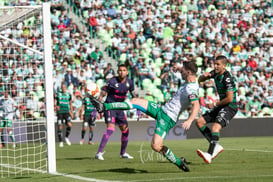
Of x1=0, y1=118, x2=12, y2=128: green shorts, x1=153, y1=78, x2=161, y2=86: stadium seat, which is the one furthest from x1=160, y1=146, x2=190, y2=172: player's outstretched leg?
x1=153, y1=78, x2=161, y2=86: stadium seat

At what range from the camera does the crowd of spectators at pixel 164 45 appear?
28.8m

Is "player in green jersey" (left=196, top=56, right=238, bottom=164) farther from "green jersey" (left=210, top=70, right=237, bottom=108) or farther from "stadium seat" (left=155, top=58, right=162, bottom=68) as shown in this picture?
"stadium seat" (left=155, top=58, right=162, bottom=68)

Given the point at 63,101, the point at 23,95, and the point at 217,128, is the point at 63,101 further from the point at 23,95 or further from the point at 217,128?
the point at 217,128

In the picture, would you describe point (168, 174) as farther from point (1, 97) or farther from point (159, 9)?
point (159, 9)

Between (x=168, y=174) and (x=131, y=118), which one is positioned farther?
(x=131, y=118)

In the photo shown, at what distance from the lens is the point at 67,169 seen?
511 inches

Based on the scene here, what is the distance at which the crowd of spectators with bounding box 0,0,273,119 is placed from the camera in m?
28.8

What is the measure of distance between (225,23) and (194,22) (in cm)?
199

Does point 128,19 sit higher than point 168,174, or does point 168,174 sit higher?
point 128,19

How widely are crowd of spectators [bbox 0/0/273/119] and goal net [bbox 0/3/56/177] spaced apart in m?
0.32

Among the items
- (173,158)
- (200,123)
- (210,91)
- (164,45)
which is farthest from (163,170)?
(164,45)

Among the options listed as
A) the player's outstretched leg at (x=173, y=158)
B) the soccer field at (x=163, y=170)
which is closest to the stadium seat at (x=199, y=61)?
the soccer field at (x=163, y=170)

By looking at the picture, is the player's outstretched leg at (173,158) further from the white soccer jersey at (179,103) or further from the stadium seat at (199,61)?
the stadium seat at (199,61)

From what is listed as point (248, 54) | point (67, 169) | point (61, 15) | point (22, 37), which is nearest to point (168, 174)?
point (67, 169)
